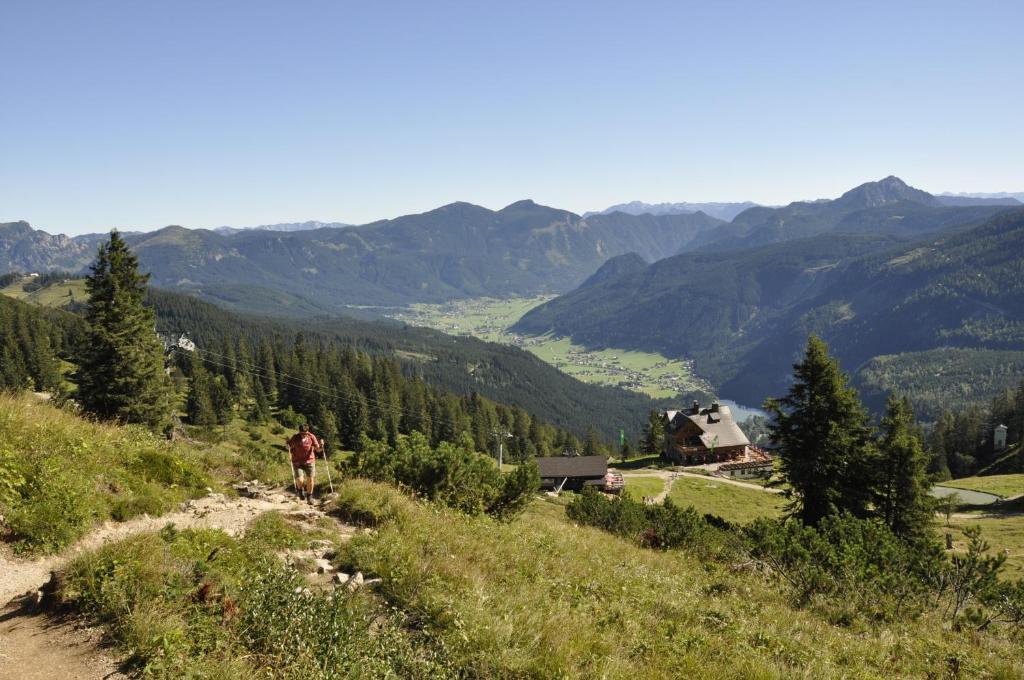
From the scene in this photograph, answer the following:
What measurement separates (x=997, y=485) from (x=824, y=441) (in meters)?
60.5

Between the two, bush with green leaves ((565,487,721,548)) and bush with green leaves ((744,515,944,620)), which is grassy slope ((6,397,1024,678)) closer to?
bush with green leaves ((744,515,944,620))

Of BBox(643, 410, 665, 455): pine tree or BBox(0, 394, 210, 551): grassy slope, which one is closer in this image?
BBox(0, 394, 210, 551): grassy slope

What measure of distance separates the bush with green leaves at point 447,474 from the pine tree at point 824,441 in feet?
63.6

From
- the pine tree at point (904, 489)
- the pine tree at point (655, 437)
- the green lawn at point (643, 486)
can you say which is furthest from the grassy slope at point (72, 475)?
the pine tree at point (655, 437)

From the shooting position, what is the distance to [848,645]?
34.0ft

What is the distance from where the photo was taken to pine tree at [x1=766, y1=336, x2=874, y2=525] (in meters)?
29.2

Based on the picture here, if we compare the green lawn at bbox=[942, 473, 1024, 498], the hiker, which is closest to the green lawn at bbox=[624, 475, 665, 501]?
the green lawn at bbox=[942, 473, 1024, 498]

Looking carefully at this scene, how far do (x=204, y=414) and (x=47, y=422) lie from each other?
80.8 meters

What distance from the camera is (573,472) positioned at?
6975cm

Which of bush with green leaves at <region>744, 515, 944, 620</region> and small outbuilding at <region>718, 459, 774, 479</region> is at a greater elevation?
bush with green leaves at <region>744, 515, 944, 620</region>

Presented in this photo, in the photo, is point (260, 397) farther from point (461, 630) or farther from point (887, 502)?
point (461, 630)

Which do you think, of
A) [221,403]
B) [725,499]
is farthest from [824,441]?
[221,403]

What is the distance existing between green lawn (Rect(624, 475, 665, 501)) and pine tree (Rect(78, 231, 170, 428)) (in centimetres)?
4480

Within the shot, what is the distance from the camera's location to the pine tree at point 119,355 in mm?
37875
